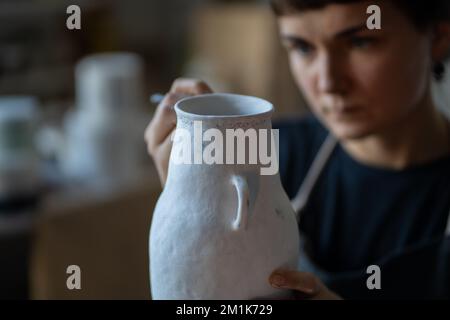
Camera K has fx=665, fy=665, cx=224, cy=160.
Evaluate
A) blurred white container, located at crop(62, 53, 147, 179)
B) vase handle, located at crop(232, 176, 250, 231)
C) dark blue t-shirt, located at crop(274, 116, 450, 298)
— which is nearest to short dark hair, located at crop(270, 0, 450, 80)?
dark blue t-shirt, located at crop(274, 116, 450, 298)

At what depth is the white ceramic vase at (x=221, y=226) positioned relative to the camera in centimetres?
43

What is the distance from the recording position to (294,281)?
46 centimetres

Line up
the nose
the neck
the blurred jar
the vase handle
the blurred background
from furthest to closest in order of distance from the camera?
the blurred jar < the blurred background < the neck < the nose < the vase handle

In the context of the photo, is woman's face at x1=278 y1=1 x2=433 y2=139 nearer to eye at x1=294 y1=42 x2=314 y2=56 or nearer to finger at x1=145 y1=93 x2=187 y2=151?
eye at x1=294 y1=42 x2=314 y2=56

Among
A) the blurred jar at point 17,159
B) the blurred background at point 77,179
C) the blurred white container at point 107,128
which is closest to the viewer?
the blurred background at point 77,179

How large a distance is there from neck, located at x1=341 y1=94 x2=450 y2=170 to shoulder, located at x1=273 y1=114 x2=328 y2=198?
3.0 inches

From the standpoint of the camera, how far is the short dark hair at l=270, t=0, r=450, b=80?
0.66 meters

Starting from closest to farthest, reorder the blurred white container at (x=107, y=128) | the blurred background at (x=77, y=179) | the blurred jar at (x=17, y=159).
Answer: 1. the blurred background at (x=77, y=179)
2. the blurred jar at (x=17, y=159)
3. the blurred white container at (x=107, y=128)

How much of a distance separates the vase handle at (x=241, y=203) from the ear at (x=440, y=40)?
1.30ft

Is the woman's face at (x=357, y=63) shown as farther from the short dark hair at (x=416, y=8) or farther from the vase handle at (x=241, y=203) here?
the vase handle at (x=241, y=203)

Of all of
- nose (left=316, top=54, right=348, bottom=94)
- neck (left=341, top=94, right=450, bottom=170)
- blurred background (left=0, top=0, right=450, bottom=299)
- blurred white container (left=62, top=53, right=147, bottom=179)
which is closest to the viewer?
nose (left=316, top=54, right=348, bottom=94)

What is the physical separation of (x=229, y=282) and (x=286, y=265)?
44mm

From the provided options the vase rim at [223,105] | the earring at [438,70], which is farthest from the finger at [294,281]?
the earring at [438,70]
